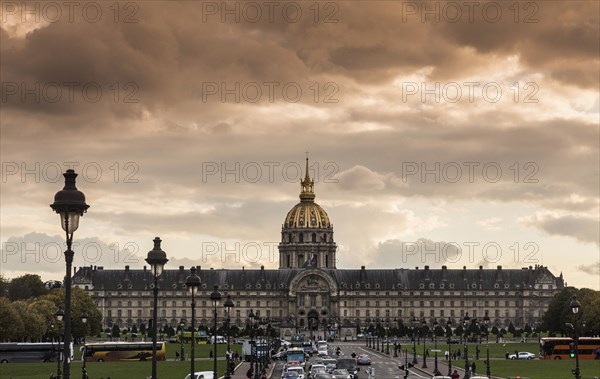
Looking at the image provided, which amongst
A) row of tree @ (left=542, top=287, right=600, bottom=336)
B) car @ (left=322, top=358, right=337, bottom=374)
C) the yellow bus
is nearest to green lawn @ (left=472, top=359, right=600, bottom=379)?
car @ (left=322, top=358, right=337, bottom=374)

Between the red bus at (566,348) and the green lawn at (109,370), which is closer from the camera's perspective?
the green lawn at (109,370)

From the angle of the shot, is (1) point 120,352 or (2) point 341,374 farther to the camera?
(1) point 120,352

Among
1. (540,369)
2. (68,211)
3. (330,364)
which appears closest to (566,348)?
(540,369)

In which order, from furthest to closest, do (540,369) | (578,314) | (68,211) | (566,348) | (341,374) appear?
1. (578,314)
2. (566,348)
3. (540,369)
4. (341,374)
5. (68,211)

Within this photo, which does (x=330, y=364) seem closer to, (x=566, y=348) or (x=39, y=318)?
(x=566, y=348)

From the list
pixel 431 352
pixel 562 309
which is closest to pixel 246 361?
pixel 431 352

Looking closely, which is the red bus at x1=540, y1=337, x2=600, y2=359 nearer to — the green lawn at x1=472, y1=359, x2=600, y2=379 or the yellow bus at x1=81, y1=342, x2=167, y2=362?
the green lawn at x1=472, y1=359, x2=600, y2=379

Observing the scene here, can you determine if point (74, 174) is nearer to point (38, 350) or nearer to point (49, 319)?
point (38, 350)

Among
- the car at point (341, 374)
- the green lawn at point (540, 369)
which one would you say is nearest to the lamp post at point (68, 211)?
the car at point (341, 374)

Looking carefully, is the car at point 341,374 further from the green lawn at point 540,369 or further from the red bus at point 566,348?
the red bus at point 566,348

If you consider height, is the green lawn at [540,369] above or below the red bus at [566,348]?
below

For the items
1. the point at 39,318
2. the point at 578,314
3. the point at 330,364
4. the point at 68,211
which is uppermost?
the point at 68,211

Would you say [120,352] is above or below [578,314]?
below

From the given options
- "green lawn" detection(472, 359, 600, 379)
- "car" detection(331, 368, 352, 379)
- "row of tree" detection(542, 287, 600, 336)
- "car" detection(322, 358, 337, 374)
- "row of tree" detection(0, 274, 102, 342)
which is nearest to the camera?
"car" detection(331, 368, 352, 379)
